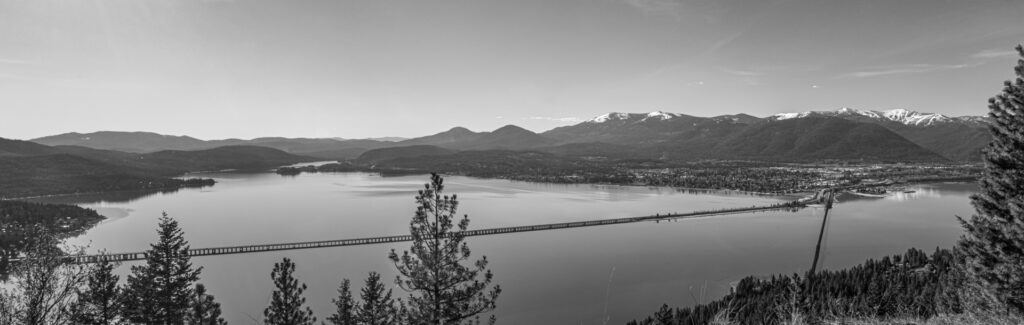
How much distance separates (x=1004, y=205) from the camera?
38.7 feet

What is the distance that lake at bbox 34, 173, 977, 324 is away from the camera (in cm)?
3216

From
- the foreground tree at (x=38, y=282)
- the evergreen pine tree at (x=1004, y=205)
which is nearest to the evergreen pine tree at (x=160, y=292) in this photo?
the foreground tree at (x=38, y=282)

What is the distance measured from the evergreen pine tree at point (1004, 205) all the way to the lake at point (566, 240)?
13.6 ft

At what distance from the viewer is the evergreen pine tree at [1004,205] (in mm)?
11320

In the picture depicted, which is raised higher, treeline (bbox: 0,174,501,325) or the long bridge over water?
treeline (bbox: 0,174,501,325)

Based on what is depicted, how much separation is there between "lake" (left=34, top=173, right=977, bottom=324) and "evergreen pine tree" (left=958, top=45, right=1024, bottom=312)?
13.6 feet

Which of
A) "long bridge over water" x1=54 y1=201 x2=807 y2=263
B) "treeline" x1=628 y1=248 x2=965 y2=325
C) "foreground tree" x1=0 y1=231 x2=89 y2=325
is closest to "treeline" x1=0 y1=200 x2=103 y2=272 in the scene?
"long bridge over water" x1=54 y1=201 x2=807 y2=263

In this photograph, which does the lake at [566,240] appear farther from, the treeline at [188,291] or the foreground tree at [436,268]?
the foreground tree at [436,268]

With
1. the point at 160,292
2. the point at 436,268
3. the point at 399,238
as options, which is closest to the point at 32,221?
the point at 399,238

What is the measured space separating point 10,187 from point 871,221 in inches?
5959

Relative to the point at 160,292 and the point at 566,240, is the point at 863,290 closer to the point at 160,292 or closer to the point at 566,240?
the point at 566,240

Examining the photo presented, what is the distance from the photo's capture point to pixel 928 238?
51.6 m

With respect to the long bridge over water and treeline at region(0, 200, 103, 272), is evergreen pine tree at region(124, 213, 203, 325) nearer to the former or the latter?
the long bridge over water

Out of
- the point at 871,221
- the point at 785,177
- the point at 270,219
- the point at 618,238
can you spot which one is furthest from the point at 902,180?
the point at 270,219
